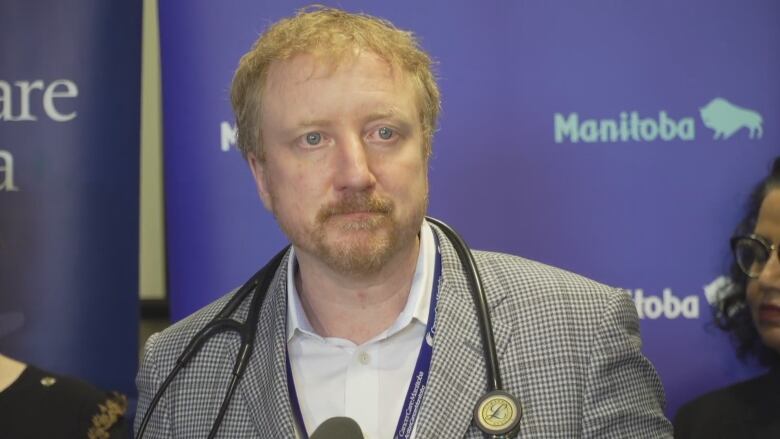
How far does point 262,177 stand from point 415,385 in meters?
0.61

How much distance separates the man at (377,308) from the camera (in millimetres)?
2178

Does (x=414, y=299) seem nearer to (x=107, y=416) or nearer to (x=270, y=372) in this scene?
(x=270, y=372)

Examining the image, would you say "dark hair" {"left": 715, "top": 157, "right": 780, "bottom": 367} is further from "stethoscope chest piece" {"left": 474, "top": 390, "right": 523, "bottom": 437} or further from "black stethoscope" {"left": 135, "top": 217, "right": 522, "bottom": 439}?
"stethoscope chest piece" {"left": 474, "top": 390, "right": 523, "bottom": 437}

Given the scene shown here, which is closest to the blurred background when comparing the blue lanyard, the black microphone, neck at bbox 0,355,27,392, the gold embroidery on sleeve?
neck at bbox 0,355,27,392

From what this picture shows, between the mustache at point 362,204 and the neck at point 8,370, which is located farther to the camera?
the neck at point 8,370

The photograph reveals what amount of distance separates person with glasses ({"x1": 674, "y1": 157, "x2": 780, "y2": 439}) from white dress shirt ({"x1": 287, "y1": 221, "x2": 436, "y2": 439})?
3.36 ft

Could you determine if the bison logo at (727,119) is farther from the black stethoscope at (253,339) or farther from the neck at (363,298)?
the neck at (363,298)

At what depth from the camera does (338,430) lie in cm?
184

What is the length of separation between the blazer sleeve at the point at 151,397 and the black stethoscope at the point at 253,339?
6 centimetres

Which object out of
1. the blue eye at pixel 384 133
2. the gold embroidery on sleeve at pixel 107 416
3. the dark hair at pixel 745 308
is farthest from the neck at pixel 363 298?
the dark hair at pixel 745 308

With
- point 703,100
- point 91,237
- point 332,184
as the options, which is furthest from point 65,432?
point 703,100

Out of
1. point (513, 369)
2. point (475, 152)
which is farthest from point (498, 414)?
point (475, 152)

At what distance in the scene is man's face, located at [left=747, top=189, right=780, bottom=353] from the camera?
2.91m

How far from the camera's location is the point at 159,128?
4773 mm
